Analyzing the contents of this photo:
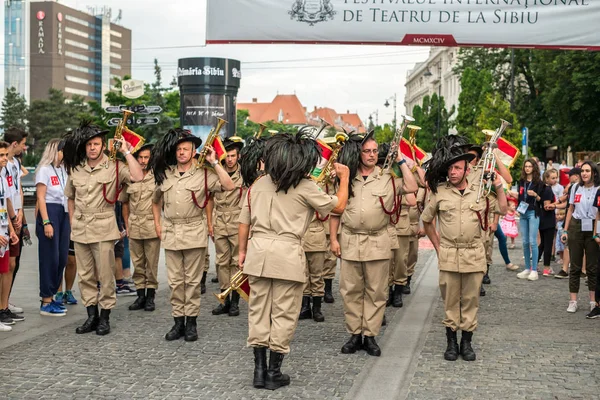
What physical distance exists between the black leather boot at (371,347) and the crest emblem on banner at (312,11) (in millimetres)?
3825

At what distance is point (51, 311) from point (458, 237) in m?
4.69

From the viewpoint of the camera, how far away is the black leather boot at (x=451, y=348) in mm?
6777

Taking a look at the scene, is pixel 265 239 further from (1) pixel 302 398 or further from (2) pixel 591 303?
(2) pixel 591 303

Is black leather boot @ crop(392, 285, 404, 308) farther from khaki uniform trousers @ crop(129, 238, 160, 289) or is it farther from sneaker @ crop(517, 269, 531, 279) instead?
sneaker @ crop(517, 269, 531, 279)

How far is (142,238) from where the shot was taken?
9188 mm

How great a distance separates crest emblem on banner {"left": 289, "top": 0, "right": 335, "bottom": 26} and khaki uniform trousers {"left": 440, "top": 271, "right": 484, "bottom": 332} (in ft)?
11.5

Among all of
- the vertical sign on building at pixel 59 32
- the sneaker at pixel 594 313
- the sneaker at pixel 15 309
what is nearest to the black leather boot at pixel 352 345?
the sneaker at pixel 594 313

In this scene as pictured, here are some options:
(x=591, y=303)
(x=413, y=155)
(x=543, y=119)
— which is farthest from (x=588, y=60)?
(x=413, y=155)

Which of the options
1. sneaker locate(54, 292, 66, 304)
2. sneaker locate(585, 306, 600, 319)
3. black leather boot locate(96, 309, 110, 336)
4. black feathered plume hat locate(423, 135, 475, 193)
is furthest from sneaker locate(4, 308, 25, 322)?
sneaker locate(585, 306, 600, 319)

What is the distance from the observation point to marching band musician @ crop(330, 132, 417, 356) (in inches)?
270

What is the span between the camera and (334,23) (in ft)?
29.0

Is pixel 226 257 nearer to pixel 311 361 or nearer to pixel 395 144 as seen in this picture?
pixel 311 361

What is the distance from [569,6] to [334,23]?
264cm

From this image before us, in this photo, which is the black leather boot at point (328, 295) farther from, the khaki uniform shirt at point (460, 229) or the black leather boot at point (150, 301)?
the khaki uniform shirt at point (460, 229)
